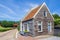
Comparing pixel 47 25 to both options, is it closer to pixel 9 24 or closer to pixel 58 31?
pixel 58 31

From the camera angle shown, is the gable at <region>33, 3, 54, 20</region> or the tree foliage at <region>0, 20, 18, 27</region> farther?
the tree foliage at <region>0, 20, 18, 27</region>

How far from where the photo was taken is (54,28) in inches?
913

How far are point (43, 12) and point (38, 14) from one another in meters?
1.06

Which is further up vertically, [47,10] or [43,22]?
[47,10]

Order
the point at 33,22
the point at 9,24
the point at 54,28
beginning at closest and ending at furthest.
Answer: the point at 33,22 → the point at 54,28 → the point at 9,24

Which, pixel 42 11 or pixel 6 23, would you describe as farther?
pixel 6 23

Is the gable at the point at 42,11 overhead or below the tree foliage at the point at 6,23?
overhead

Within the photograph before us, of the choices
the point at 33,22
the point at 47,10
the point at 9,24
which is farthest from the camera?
the point at 9,24

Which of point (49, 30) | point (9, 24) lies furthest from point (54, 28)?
point (9, 24)

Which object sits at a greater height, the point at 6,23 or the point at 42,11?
the point at 42,11

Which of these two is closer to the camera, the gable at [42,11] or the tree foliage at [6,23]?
the gable at [42,11]

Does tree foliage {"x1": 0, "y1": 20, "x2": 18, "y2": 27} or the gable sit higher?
the gable

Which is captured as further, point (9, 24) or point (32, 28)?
point (9, 24)

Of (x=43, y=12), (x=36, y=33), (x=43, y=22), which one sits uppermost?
(x=43, y=12)
